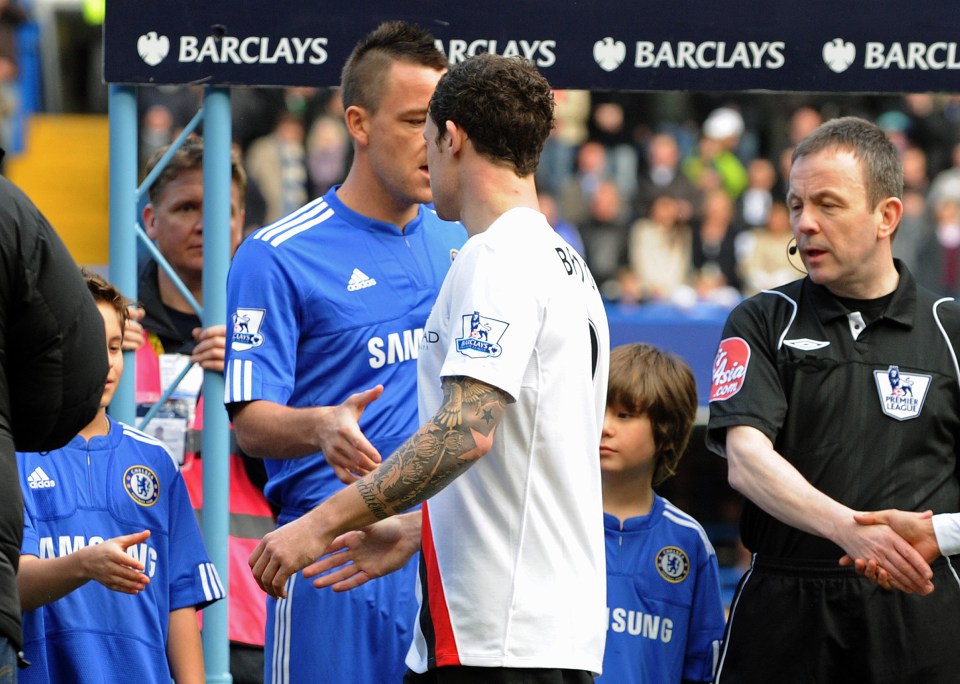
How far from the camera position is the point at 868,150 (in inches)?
151

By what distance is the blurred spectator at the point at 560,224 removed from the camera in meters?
14.4

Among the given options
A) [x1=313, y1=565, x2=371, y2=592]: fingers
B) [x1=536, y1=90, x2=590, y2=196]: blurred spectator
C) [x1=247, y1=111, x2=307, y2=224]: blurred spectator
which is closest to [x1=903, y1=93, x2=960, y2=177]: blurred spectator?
[x1=536, y1=90, x2=590, y2=196]: blurred spectator

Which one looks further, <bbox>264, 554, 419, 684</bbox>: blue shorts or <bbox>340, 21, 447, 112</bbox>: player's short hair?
<bbox>340, 21, 447, 112</bbox>: player's short hair

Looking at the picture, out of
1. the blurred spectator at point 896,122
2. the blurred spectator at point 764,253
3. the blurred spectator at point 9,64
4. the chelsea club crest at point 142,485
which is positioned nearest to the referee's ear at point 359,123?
the chelsea club crest at point 142,485

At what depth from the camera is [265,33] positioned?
15.0 feet

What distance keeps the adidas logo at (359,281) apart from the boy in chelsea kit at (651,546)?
84 centimetres

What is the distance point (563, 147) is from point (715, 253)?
1868 millimetres

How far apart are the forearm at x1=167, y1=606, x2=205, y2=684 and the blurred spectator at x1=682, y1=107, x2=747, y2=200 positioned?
12.2m

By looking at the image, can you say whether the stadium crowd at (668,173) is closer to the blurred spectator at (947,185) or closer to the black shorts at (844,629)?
the blurred spectator at (947,185)

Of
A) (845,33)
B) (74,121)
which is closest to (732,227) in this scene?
(74,121)

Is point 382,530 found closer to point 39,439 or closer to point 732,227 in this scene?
point 39,439

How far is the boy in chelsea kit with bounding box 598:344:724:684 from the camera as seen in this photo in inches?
158

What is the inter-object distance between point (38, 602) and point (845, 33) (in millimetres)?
2822

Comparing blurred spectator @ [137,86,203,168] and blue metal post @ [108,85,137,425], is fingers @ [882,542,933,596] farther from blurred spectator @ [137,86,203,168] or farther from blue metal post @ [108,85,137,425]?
blurred spectator @ [137,86,203,168]
